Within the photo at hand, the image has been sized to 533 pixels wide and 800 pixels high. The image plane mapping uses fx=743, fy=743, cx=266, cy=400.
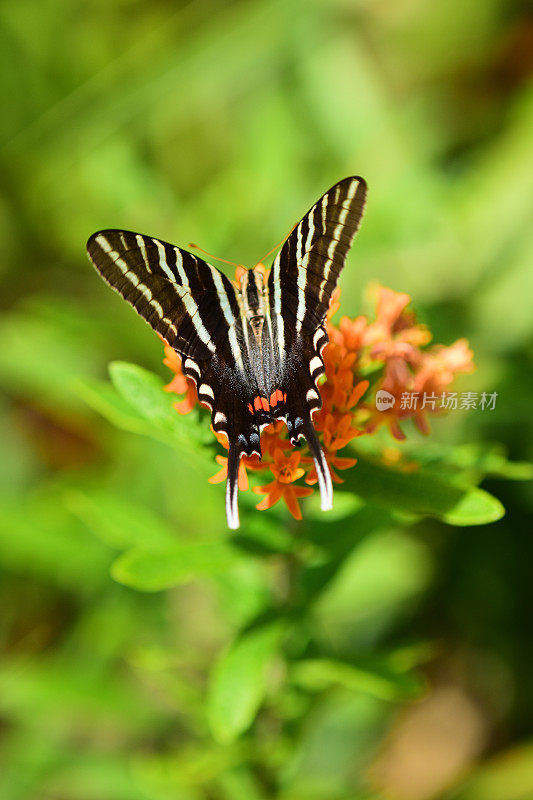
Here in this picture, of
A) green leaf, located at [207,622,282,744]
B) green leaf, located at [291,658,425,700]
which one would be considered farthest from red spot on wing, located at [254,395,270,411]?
green leaf, located at [291,658,425,700]

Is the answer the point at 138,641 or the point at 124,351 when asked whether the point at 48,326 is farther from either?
the point at 138,641

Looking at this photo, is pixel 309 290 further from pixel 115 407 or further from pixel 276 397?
pixel 115 407

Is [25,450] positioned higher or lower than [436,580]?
higher

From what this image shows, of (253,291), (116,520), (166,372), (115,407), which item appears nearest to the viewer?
(115,407)

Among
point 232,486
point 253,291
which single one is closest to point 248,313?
point 253,291

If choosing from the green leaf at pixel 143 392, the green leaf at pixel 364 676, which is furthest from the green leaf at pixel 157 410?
the green leaf at pixel 364 676

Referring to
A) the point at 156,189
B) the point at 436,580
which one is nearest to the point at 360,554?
the point at 436,580

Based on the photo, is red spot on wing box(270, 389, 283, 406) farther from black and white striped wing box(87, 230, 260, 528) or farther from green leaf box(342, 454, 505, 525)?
green leaf box(342, 454, 505, 525)
